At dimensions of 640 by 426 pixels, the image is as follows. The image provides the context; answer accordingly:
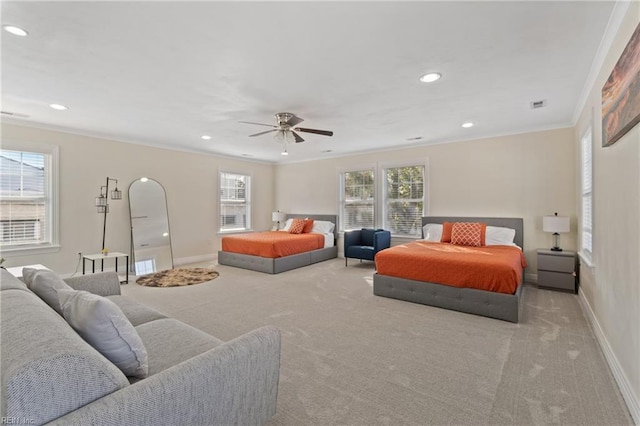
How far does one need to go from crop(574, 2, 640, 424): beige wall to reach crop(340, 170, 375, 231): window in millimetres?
Answer: 4208

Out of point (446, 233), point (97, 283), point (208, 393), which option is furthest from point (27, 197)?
point (446, 233)

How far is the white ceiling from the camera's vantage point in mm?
2035

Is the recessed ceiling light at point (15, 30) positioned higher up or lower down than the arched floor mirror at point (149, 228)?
higher up

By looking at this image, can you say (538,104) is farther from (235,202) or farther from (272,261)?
(235,202)

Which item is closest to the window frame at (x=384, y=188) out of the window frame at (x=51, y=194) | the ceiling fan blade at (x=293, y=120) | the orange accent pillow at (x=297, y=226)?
the orange accent pillow at (x=297, y=226)

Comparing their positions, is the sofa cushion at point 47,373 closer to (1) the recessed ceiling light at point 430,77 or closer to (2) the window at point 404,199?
(1) the recessed ceiling light at point 430,77

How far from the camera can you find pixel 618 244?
2.26m

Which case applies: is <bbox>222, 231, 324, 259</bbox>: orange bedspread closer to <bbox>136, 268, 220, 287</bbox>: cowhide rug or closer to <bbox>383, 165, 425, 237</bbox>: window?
<bbox>136, 268, 220, 287</bbox>: cowhide rug

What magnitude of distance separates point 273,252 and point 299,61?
12.1ft

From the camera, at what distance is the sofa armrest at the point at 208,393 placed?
998 mm

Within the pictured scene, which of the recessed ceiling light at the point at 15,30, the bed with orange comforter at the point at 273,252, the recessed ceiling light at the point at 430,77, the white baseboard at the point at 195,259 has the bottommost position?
the white baseboard at the point at 195,259

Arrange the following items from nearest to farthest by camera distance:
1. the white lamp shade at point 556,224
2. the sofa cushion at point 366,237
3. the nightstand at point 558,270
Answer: the nightstand at point 558,270 < the white lamp shade at point 556,224 < the sofa cushion at point 366,237

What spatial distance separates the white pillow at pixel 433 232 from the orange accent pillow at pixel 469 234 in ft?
1.00

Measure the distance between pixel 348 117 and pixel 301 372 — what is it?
3333mm
